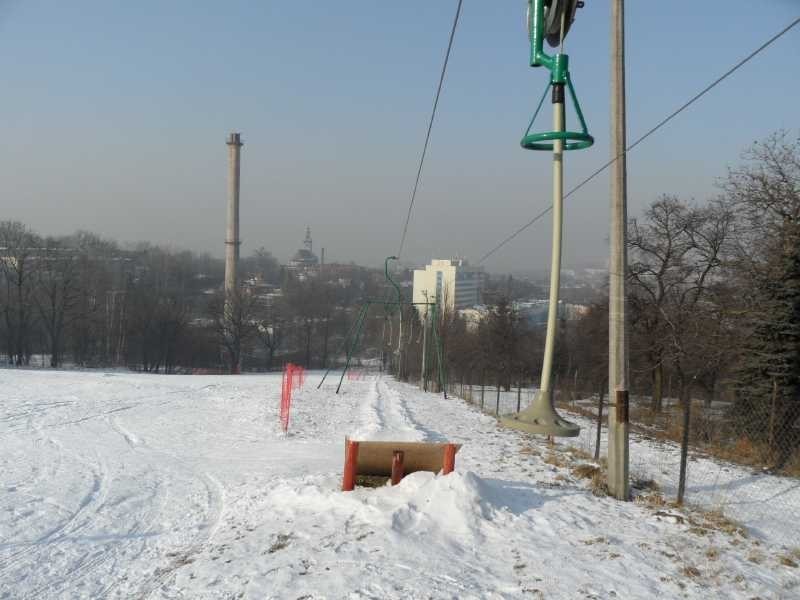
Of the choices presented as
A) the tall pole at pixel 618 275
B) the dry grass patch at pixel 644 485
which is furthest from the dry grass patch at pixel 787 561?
the dry grass patch at pixel 644 485

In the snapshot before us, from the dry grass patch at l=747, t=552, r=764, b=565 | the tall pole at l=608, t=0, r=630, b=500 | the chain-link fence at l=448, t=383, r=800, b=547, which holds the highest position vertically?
the tall pole at l=608, t=0, r=630, b=500

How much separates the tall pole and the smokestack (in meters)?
67.1

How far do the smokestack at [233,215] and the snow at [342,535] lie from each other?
202 feet

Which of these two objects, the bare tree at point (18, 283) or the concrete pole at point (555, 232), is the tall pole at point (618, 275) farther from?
the bare tree at point (18, 283)

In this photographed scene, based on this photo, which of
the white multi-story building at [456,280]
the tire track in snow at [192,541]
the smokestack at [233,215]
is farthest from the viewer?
the white multi-story building at [456,280]

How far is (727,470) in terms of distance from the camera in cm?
1273

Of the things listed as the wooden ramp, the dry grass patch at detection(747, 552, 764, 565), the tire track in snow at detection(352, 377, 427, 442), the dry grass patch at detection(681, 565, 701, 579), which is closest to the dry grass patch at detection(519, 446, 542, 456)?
the tire track in snow at detection(352, 377, 427, 442)

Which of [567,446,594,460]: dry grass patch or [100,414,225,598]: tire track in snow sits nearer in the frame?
[100,414,225,598]: tire track in snow

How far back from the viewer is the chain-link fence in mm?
8719

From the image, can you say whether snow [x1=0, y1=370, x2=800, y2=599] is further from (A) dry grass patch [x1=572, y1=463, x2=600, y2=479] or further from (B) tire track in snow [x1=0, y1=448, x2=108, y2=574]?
(A) dry grass patch [x1=572, y1=463, x2=600, y2=479]

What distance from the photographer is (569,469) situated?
984 cm

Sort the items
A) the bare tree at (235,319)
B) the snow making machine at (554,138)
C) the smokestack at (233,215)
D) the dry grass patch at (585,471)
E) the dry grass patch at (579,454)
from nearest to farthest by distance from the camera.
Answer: the snow making machine at (554,138)
the dry grass patch at (585,471)
the dry grass patch at (579,454)
the smokestack at (233,215)
the bare tree at (235,319)

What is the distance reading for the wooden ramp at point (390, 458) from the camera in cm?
755

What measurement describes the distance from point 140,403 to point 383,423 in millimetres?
10754
